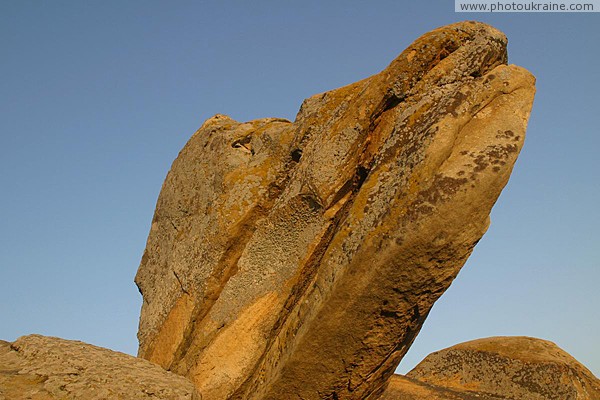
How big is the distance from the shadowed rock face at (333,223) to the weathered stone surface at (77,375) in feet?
4.61

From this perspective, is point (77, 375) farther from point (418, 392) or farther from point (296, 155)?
point (418, 392)

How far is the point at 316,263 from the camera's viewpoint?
13148 mm

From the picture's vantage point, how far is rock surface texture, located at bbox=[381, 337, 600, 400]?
55.4ft

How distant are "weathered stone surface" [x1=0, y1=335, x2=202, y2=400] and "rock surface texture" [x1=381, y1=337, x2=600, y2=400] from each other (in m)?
5.95

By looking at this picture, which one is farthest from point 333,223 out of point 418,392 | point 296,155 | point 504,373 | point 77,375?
point 504,373

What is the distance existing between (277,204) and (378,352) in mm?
3787

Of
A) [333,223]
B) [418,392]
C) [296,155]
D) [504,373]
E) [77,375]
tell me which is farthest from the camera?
[504,373]

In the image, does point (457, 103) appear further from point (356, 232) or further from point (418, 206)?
point (356, 232)

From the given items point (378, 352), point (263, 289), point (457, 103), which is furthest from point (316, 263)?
point (457, 103)

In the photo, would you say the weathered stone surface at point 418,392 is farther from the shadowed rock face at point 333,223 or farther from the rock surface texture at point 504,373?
the shadowed rock face at point 333,223

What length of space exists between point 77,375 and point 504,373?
10799mm

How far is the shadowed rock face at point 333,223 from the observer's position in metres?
11.0

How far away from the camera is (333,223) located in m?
13.0

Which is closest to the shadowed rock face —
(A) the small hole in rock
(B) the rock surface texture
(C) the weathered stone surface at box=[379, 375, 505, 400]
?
(A) the small hole in rock
